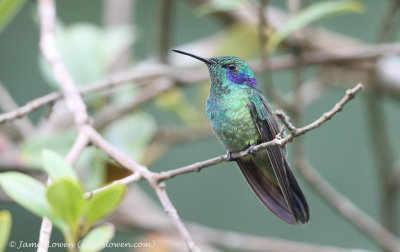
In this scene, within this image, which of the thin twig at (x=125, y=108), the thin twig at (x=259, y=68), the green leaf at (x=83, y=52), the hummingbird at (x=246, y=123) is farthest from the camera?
the green leaf at (x=83, y=52)

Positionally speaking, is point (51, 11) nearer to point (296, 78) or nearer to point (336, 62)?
point (296, 78)

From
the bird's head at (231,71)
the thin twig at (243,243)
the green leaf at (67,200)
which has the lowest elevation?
the green leaf at (67,200)

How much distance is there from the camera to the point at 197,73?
2.78 meters

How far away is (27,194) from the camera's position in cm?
121

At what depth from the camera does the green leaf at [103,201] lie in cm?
114

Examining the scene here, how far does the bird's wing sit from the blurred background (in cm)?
44

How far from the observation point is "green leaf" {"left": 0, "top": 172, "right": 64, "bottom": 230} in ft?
3.90

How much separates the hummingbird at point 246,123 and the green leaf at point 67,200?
23.9 inches

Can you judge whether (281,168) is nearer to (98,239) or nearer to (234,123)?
(234,123)

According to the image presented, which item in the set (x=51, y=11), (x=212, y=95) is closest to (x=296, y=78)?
(x=212, y=95)

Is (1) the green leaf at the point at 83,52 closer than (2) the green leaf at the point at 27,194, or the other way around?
(2) the green leaf at the point at 27,194

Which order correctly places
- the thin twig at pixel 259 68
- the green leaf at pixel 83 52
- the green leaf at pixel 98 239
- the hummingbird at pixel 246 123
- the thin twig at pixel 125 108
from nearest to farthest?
the green leaf at pixel 98 239 → the hummingbird at pixel 246 123 → the thin twig at pixel 259 68 → the thin twig at pixel 125 108 → the green leaf at pixel 83 52

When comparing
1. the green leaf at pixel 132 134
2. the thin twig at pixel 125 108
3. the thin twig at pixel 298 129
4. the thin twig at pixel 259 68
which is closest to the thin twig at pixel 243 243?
the green leaf at pixel 132 134

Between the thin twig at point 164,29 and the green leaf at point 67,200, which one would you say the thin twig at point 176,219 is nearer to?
the green leaf at point 67,200
